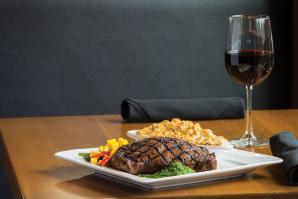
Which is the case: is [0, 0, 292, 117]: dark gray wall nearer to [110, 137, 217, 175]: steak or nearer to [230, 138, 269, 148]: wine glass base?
[230, 138, 269, 148]: wine glass base

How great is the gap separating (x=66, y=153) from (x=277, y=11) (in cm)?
269

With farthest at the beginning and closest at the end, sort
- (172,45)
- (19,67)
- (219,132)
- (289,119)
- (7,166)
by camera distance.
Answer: (172,45), (19,67), (289,119), (219,132), (7,166)

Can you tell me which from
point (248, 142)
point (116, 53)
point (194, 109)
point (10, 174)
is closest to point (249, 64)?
point (248, 142)

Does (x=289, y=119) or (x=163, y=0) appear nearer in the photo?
(x=289, y=119)

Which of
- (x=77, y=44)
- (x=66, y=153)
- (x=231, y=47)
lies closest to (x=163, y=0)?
(x=77, y=44)

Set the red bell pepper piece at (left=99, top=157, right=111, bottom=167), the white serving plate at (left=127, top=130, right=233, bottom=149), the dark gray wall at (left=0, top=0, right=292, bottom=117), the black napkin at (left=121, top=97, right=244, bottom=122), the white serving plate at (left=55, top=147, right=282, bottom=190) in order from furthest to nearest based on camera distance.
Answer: the dark gray wall at (left=0, top=0, right=292, bottom=117)
the black napkin at (left=121, top=97, right=244, bottom=122)
the white serving plate at (left=127, top=130, right=233, bottom=149)
the red bell pepper piece at (left=99, top=157, right=111, bottom=167)
the white serving plate at (left=55, top=147, right=282, bottom=190)

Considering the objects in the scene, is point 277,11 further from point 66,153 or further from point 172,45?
point 66,153

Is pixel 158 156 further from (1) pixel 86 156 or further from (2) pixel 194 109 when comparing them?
(2) pixel 194 109

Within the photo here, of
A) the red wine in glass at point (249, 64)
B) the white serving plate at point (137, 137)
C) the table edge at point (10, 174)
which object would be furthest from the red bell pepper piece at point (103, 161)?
the red wine in glass at point (249, 64)

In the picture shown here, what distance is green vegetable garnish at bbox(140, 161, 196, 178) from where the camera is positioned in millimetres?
1206

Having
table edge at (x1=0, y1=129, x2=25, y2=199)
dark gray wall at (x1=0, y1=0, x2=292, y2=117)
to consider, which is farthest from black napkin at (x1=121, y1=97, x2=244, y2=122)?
dark gray wall at (x1=0, y1=0, x2=292, y2=117)

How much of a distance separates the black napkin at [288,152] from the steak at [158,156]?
13 centimetres

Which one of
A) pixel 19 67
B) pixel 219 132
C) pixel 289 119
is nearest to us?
pixel 219 132

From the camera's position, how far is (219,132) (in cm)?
180
